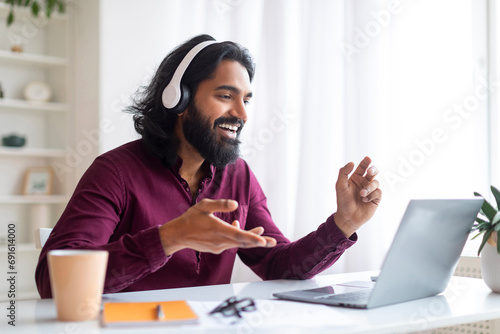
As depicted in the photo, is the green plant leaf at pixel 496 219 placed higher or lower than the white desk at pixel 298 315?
higher

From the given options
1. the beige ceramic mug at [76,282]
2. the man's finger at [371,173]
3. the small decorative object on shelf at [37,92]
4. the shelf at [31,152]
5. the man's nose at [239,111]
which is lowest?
the shelf at [31,152]

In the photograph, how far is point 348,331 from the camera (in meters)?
0.77

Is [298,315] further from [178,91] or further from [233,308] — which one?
[178,91]

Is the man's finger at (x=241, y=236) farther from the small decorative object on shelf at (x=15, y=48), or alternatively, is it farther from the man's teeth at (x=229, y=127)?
the small decorative object on shelf at (x=15, y=48)

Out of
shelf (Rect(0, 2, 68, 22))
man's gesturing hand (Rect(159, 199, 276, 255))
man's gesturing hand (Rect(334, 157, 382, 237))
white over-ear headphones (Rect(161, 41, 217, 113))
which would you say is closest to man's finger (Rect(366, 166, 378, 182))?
→ man's gesturing hand (Rect(334, 157, 382, 237))

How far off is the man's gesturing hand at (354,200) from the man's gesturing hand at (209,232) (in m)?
0.45

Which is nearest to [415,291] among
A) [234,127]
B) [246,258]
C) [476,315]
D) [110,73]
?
[476,315]

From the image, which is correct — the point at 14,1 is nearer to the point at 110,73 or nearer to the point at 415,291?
the point at 110,73

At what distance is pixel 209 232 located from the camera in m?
0.91

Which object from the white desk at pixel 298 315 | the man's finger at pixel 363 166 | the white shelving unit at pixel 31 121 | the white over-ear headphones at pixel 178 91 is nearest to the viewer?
the white desk at pixel 298 315

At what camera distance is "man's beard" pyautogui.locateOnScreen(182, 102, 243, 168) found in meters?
1.61

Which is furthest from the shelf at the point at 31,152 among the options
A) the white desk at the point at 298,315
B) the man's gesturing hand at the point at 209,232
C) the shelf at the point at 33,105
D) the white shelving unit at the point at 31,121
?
the man's gesturing hand at the point at 209,232

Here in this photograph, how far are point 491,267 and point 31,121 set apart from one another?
116 inches

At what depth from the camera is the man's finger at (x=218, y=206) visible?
0.87 meters
